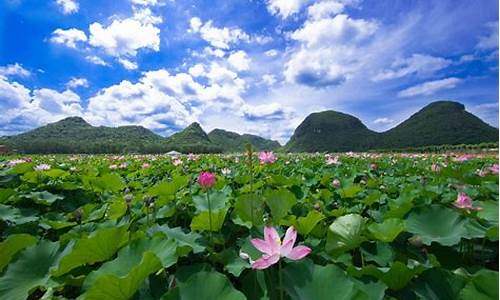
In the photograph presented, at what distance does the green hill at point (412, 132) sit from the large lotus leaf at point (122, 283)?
183 ft

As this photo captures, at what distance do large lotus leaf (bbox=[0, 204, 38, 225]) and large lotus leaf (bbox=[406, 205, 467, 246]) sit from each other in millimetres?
2107

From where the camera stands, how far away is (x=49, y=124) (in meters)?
155

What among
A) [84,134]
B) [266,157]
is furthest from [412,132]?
[84,134]

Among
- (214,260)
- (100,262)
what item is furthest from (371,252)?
(100,262)

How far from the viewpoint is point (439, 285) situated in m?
1.09

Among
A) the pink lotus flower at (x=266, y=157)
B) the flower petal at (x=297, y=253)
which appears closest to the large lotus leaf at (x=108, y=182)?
the pink lotus flower at (x=266, y=157)

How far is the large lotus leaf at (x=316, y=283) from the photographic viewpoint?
1021mm

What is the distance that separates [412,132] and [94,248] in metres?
90.8

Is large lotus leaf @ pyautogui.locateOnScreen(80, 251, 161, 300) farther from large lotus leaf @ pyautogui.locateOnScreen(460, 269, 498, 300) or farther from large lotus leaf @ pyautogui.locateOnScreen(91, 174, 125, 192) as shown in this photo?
large lotus leaf @ pyautogui.locateOnScreen(91, 174, 125, 192)

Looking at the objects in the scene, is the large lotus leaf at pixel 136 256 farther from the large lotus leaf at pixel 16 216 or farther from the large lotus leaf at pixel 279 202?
the large lotus leaf at pixel 16 216

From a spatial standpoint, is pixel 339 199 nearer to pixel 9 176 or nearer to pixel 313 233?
pixel 313 233

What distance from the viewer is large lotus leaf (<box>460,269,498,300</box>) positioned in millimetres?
911

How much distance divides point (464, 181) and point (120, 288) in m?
3.07

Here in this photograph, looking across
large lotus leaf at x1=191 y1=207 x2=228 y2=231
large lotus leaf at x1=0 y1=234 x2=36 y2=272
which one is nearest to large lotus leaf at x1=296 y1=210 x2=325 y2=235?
large lotus leaf at x1=191 y1=207 x2=228 y2=231
